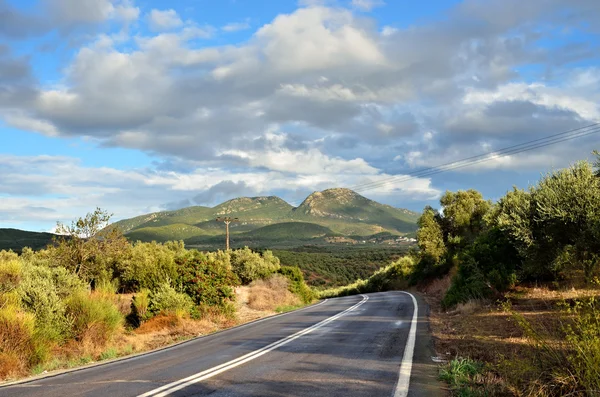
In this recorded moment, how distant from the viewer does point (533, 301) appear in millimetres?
14398

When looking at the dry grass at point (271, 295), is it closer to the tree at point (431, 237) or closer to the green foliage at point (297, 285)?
the green foliage at point (297, 285)

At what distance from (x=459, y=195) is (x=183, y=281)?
1346 inches

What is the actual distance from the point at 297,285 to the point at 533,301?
1101 inches

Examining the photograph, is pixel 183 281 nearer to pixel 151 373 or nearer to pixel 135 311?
pixel 135 311

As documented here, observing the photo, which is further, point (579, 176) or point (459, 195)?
point (459, 195)

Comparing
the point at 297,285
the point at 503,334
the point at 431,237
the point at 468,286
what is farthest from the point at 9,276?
the point at 431,237

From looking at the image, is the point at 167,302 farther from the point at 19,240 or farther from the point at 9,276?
the point at 19,240

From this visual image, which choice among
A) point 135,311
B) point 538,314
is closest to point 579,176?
point 538,314

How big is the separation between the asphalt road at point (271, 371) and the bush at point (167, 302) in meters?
6.28

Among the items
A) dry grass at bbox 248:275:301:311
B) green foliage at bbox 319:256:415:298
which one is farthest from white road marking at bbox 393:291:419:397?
green foliage at bbox 319:256:415:298

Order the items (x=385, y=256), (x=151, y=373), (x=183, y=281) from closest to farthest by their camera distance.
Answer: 1. (x=151, y=373)
2. (x=183, y=281)
3. (x=385, y=256)

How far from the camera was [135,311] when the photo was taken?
19.5 meters

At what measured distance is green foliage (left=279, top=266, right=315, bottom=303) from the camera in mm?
39581

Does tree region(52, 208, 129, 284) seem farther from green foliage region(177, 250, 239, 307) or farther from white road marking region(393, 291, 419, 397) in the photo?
white road marking region(393, 291, 419, 397)
